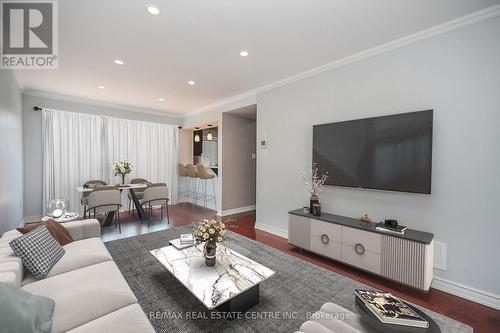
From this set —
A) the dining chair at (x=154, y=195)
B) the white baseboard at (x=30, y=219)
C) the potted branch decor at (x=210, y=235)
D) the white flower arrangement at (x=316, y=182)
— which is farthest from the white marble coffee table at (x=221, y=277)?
the white baseboard at (x=30, y=219)

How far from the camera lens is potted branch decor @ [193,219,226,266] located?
76.6 inches

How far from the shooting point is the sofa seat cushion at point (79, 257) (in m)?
1.79

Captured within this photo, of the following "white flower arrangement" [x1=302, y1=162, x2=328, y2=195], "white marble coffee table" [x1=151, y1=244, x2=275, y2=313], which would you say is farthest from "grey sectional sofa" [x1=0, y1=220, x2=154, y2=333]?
"white flower arrangement" [x1=302, y1=162, x2=328, y2=195]

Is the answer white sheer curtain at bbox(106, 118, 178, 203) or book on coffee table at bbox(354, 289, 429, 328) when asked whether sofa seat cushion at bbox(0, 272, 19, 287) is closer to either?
book on coffee table at bbox(354, 289, 429, 328)

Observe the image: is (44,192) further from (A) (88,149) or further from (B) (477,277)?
(B) (477,277)

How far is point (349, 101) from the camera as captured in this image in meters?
2.96

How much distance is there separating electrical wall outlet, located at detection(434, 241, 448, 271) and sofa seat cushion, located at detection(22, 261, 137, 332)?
2.98 meters

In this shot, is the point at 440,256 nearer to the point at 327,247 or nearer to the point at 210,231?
the point at 327,247

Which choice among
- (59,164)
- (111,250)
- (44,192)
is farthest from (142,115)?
(111,250)

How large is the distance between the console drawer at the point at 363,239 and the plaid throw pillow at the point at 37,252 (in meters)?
3.01

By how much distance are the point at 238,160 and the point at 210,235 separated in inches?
144

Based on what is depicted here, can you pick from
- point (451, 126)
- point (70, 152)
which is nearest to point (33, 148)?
point (70, 152)

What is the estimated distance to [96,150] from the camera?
527cm

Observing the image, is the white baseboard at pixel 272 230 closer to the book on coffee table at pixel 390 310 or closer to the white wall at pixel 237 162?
the white wall at pixel 237 162
